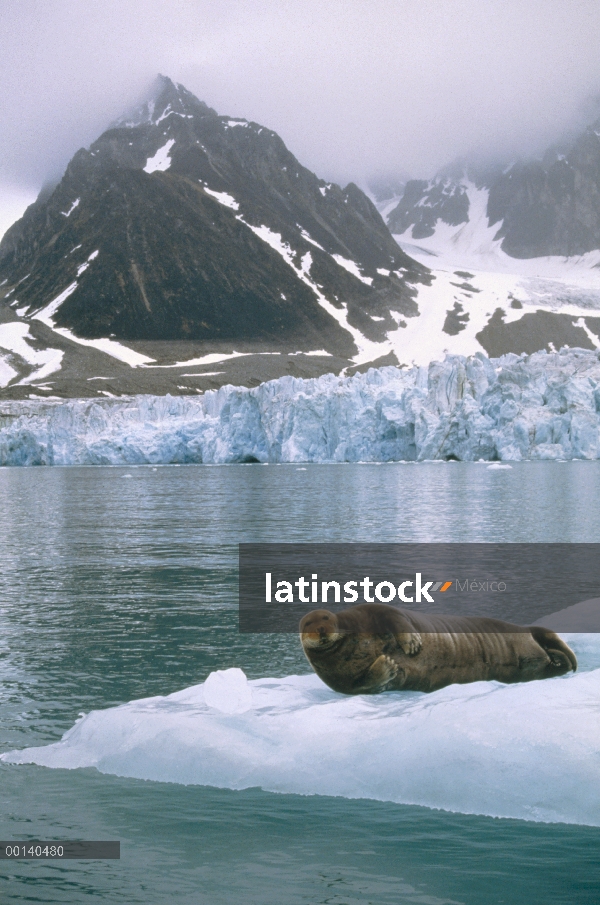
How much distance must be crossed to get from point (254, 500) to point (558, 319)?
6589 inches

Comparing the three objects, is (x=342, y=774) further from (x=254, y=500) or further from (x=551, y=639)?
(x=254, y=500)

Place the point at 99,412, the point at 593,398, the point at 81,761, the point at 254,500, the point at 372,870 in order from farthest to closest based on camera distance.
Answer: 1. the point at 99,412
2. the point at 593,398
3. the point at 254,500
4. the point at 81,761
5. the point at 372,870

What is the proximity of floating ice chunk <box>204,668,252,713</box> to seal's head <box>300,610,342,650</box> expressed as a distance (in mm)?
752

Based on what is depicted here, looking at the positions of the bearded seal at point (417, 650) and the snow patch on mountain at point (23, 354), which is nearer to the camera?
the bearded seal at point (417, 650)

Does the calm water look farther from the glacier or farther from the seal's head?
the glacier

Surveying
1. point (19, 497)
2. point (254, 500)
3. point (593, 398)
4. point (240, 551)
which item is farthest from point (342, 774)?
point (593, 398)

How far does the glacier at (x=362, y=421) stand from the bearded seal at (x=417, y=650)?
181 ft

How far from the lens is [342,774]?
6.48 meters

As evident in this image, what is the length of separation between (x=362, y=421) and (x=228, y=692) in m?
59.9

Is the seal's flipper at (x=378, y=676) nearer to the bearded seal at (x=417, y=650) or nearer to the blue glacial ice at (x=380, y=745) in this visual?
the bearded seal at (x=417, y=650)

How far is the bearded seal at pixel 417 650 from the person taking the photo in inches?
287

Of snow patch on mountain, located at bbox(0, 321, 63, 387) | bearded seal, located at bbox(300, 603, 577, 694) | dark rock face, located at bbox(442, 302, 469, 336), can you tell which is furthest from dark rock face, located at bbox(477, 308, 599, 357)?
bearded seal, located at bbox(300, 603, 577, 694)

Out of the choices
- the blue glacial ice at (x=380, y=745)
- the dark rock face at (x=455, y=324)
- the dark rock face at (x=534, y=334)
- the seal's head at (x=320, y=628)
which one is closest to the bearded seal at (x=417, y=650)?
the seal's head at (x=320, y=628)

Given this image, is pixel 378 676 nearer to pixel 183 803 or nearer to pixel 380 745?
pixel 380 745
